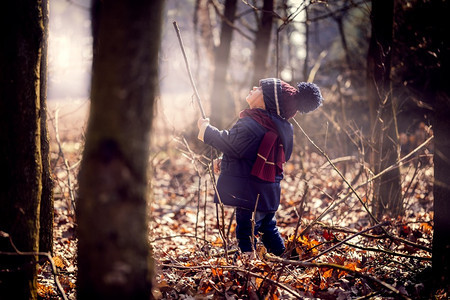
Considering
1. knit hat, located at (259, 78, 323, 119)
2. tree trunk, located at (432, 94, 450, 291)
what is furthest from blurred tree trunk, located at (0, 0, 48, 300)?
tree trunk, located at (432, 94, 450, 291)

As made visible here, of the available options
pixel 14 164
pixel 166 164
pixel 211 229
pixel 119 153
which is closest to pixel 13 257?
pixel 14 164

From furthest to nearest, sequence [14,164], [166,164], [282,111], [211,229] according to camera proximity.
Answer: [166,164] < [211,229] < [282,111] < [14,164]

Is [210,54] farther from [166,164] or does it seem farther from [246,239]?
[246,239]

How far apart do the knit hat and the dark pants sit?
94 centimetres

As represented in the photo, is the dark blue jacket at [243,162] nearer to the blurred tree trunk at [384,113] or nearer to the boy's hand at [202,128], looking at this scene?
the boy's hand at [202,128]

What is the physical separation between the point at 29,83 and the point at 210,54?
10.1m

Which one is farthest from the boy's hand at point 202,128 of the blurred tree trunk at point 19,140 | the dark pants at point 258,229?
the blurred tree trunk at point 19,140

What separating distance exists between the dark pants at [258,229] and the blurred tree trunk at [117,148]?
183 centimetres

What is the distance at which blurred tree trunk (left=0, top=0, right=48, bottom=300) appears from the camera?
2.23 m

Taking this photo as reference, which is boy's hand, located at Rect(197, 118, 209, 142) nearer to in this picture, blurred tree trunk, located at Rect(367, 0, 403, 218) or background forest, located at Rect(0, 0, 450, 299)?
background forest, located at Rect(0, 0, 450, 299)

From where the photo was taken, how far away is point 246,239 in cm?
349

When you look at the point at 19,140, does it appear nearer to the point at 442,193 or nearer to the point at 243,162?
the point at 243,162

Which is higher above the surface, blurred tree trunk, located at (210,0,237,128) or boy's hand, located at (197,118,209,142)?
blurred tree trunk, located at (210,0,237,128)

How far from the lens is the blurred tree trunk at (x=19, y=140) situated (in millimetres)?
2234
